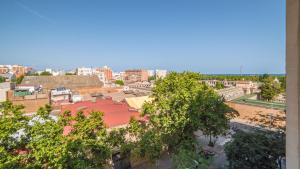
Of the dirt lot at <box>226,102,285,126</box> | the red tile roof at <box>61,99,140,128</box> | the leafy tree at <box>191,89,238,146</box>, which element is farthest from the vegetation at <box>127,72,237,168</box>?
the dirt lot at <box>226,102,285,126</box>

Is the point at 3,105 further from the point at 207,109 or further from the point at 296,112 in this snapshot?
the point at 207,109

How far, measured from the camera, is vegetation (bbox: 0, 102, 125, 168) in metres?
4.86

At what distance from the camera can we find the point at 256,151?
19.6 ft

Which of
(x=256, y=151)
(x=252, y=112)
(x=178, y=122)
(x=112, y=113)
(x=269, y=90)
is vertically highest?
(x=269, y=90)

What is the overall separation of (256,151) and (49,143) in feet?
21.5

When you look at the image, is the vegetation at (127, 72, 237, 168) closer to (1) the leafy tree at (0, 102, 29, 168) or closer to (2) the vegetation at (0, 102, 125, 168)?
(2) the vegetation at (0, 102, 125, 168)

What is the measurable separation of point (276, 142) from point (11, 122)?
8262 mm

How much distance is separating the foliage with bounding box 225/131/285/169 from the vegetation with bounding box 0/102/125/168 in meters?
4.49

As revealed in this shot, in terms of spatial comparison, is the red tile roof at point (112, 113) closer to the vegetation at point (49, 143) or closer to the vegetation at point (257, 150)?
the vegetation at point (49, 143)

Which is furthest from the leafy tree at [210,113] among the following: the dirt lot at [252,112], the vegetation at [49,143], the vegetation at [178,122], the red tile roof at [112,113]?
the dirt lot at [252,112]

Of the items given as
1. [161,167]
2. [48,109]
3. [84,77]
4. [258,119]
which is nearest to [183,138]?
[161,167]

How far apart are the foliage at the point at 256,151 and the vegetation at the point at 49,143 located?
449 cm

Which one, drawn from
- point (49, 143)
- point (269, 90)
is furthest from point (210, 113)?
point (269, 90)

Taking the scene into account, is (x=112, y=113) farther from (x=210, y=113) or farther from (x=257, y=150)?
(x=257, y=150)
